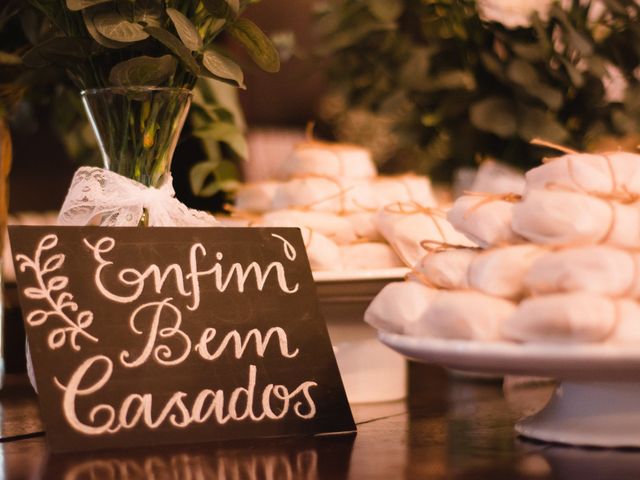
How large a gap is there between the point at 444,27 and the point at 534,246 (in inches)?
36.7

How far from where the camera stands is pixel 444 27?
5.36 ft

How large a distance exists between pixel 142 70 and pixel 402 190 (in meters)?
0.50

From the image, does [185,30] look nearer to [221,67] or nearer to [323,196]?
[221,67]

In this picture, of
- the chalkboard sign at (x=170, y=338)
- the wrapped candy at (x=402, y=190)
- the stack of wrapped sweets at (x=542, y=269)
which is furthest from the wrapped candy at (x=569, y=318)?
the wrapped candy at (x=402, y=190)

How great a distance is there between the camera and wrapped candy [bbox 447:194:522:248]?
0.81 meters

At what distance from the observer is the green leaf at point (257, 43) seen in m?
0.95

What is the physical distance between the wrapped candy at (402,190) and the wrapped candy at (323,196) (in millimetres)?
36

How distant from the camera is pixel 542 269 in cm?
73

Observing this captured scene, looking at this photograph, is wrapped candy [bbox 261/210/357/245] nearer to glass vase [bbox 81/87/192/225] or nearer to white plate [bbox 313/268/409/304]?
white plate [bbox 313/268/409/304]

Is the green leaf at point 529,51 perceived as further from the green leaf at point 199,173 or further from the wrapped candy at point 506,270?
the wrapped candy at point 506,270

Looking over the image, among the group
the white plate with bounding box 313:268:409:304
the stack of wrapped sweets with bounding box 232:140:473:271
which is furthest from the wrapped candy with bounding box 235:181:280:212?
the white plate with bounding box 313:268:409:304

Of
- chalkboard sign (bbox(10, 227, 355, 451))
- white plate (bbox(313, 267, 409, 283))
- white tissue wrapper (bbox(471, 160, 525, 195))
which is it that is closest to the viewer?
chalkboard sign (bbox(10, 227, 355, 451))

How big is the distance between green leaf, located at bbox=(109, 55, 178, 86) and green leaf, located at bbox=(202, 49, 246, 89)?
0.10 ft

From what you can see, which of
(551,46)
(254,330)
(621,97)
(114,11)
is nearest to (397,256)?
(254,330)
